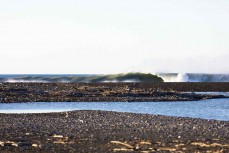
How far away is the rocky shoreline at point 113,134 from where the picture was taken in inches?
939

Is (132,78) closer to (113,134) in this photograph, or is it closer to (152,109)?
(152,109)

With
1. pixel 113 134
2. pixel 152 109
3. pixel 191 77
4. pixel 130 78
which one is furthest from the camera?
pixel 191 77

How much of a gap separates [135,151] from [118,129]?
768 centimetres

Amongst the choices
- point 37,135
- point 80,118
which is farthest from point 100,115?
point 37,135

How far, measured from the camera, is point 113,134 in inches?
1112

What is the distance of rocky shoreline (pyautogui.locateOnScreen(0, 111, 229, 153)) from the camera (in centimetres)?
2384

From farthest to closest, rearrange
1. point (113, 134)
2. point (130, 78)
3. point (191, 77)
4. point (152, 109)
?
point (191, 77) < point (130, 78) < point (152, 109) < point (113, 134)

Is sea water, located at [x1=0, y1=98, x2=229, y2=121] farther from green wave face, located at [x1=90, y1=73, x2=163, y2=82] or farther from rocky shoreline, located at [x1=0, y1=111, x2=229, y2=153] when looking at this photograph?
green wave face, located at [x1=90, y1=73, x2=163, y2=82]

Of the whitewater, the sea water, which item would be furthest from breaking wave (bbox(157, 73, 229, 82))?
the sea water

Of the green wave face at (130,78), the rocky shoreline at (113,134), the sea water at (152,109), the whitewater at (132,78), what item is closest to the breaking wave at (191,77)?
the whitewater at (132,78)

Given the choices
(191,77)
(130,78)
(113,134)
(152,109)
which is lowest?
(113,134)

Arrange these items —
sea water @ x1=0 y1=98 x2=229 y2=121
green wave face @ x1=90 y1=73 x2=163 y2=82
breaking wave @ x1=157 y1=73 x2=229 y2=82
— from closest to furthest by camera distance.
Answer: sea water @ x1=0 y1=98 x2=229 y2=121 → green wave face @ x1=90 y1=73 x2=163 y2=82 → breaking wave @ x1=157 y1=73 x2=229 y2=82

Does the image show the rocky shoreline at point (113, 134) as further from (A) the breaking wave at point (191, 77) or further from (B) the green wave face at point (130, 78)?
(A) the breaking wave at point (191, 77)

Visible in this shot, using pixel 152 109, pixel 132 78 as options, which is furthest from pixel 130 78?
pixel 152 109
